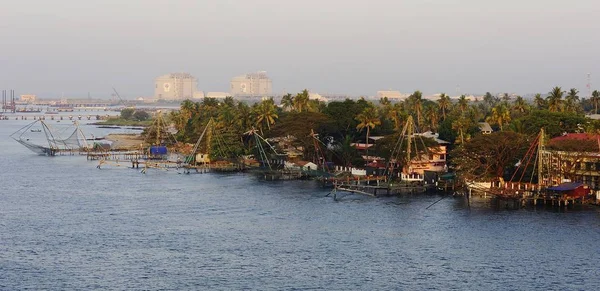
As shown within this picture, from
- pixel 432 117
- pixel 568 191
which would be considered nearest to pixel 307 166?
pixel 568 191

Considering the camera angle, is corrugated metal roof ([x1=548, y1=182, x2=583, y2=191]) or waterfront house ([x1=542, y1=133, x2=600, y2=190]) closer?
corrugated metal roof ([x1=548, y1=182, x2=583, y2=191])

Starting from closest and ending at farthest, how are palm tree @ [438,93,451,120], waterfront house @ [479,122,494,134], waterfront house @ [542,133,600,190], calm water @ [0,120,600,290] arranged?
calm water @ [0,120,600,290], waterfront house @ [542,133,600,190], waterfront house @ [479,122,494,134], palm tree @ [438,93,451,120]

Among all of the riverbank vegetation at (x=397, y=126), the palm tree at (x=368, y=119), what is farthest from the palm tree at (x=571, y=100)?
the palm tree at (x=368, y=119)

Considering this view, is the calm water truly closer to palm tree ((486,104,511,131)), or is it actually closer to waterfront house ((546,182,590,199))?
waterfront house ((546,182,590,199))

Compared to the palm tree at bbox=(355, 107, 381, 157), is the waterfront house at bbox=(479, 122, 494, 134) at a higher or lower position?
lower

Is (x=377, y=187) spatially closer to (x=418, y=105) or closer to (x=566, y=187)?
(x=566, y=187)

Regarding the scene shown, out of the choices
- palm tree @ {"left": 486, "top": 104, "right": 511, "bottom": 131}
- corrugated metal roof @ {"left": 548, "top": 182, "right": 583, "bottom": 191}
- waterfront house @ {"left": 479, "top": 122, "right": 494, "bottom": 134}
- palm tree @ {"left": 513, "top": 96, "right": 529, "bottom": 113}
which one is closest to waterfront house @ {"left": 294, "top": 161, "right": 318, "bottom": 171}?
waterfront house @ {"left": 479, "top": 122, "right": 494, "bottom": 134}

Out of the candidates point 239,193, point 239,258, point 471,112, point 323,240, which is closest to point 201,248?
point 239,258

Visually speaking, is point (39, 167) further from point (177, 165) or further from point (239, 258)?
point (239, 258)

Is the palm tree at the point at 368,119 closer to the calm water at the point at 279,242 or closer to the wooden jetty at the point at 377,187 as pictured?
the wooden jetty at the point at 377,187

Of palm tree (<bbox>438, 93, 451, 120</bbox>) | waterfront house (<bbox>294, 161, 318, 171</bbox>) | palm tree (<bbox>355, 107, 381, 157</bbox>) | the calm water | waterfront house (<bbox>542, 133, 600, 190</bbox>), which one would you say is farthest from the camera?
palm tree (<bbox>438, 93, 451, 120</bbox>)
